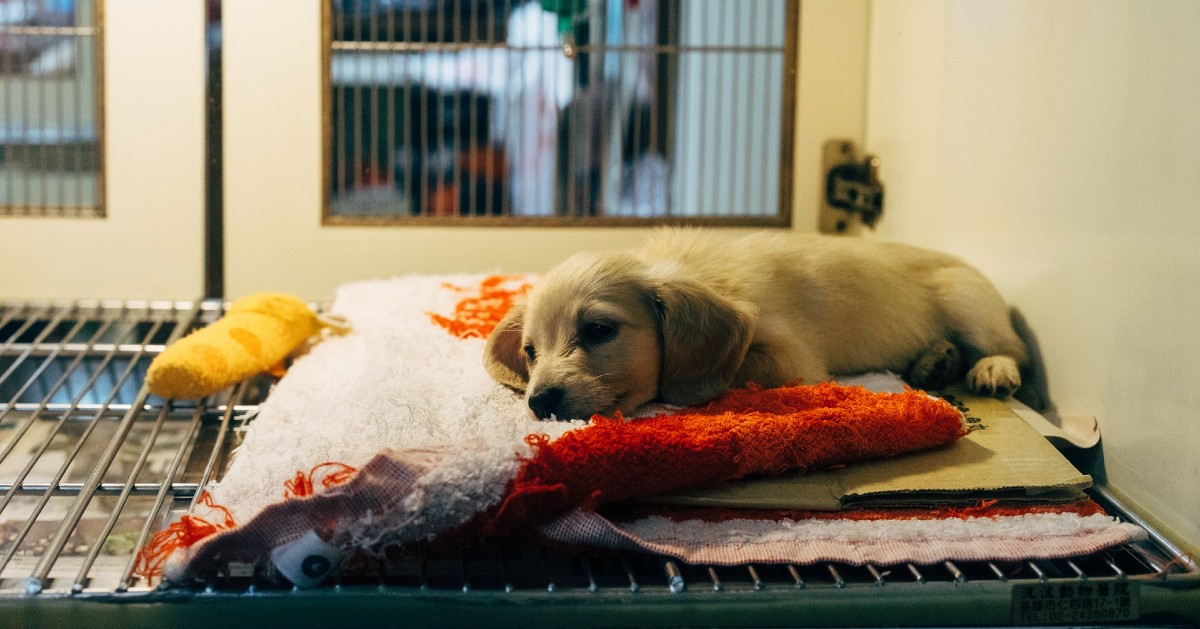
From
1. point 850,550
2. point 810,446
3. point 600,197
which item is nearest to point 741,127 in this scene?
point 600,197

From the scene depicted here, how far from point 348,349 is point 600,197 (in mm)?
945

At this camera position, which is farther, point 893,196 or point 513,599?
point 893,196

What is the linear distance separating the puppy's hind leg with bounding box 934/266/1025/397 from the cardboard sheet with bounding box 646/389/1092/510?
13.1 inches

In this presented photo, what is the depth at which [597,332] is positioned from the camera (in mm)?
1841

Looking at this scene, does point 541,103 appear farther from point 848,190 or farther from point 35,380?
point 35,380

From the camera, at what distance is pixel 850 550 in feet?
4.47

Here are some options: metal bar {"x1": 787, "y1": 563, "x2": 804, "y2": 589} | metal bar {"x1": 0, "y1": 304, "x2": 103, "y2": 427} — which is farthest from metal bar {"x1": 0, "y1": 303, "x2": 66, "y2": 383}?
metal bar {"x1": 787, "y1": 563, "x2": 804, "y2": 589}

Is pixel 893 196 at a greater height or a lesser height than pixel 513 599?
greater

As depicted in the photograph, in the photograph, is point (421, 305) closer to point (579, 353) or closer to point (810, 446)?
point (579, 353)

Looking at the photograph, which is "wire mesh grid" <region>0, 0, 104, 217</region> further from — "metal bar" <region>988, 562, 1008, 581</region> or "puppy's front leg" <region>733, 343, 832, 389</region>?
"metal bar" <region>988, 562, 1008, 581</region>

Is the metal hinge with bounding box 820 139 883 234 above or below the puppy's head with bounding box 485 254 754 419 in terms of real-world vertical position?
above

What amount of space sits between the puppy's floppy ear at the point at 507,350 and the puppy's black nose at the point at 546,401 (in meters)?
0.23

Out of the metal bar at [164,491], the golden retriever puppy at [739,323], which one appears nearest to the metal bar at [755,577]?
the golden retriever puppy at [739,323]

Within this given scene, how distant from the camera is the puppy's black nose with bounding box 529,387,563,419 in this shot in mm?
1729
